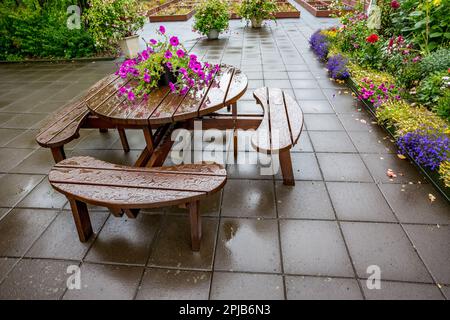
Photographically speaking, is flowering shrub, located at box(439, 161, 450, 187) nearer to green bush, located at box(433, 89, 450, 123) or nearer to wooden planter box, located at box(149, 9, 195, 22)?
green bush, located at box(433, 89, 450, 123)

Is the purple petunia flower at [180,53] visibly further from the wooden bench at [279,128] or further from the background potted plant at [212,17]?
the background potted plant at [212,17]

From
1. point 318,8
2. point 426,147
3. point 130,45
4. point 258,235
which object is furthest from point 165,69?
point 318,8

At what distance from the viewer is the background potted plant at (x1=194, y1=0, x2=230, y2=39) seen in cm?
783

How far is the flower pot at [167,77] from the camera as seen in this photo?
7.99 feet

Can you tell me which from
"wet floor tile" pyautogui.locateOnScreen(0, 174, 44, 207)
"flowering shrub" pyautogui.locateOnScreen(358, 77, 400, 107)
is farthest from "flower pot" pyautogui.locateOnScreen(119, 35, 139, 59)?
"flowering shrub" pyautogui.locateOnScreen(358, 77, 400, 107)

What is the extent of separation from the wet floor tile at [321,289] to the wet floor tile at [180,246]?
55 cm

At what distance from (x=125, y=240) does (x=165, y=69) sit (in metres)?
1.42

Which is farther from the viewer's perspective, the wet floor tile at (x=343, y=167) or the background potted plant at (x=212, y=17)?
the background potted plant at (x=212, y=17)

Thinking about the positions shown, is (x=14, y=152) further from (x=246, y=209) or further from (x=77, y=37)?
(x=77, y=37)

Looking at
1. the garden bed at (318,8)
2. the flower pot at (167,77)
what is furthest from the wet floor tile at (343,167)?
the garden bed at (318,8)

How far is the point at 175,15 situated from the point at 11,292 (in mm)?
11383

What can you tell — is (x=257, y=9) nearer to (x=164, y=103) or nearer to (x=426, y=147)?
(x=426, y=147)

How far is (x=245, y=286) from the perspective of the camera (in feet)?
5.84
